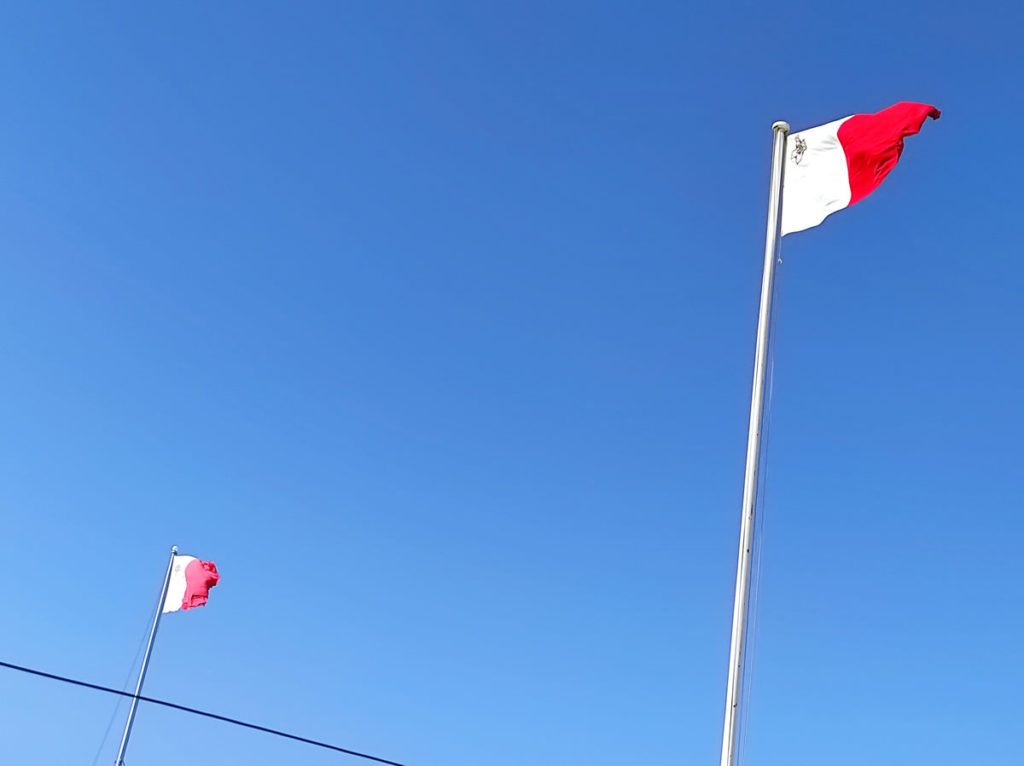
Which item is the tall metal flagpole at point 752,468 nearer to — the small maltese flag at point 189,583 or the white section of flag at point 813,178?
the white section of flag at point 813,178

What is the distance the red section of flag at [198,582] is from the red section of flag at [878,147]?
21680mm

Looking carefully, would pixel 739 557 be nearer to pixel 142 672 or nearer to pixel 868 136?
pixel 868 136

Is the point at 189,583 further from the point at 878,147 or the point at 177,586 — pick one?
the point at 878,147

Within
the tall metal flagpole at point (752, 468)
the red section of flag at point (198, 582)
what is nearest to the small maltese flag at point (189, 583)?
the red section of flag at point (198, 582)

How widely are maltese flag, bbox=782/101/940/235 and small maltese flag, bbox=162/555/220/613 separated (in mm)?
21083

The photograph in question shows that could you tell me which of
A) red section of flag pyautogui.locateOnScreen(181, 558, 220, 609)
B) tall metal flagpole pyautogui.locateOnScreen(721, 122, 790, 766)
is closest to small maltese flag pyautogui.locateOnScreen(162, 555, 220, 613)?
red section of flag pyautogui.locateOnScreen(181, 558, 220, 609)

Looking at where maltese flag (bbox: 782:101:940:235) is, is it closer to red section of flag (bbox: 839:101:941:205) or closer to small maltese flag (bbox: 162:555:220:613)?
red section of flag (bbox: 839:101:941:205)

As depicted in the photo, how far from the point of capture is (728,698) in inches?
411

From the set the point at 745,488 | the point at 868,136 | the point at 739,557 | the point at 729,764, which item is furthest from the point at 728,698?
the point at 868,136

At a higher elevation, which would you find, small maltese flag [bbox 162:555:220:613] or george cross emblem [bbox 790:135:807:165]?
george cross emblem [bbox 790:135:807:165]

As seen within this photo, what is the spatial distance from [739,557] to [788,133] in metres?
4.95

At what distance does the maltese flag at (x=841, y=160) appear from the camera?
39.5ft

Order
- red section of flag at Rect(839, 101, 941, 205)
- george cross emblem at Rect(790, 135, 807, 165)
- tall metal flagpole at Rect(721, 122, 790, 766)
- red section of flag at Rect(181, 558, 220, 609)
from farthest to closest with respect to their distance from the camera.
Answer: red section of flag at Rect(181, 558, 220, 609) → george cross emblem at Rect(790, 135, 807, 165) → red section of flag at Rect(839, 101, 941, 205) → tall metal flagpole at Rect(721, 122, 790, 766)

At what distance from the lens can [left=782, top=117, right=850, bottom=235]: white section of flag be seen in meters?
12.1
